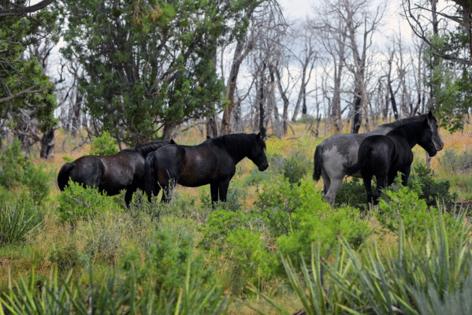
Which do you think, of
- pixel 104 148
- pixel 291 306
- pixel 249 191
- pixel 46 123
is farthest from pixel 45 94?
pixel 291 306

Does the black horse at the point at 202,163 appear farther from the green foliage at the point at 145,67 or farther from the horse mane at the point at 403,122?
the green foliage at the point at 145,67

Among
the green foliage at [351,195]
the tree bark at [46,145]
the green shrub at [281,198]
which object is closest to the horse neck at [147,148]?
the green foliage at [351,195]

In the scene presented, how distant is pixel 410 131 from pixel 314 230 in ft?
23.6

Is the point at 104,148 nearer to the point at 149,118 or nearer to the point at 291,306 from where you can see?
the point at 149,118

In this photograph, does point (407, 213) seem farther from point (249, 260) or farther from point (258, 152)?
point (258, 152)

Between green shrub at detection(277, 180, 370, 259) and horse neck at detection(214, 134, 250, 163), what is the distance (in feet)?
17.6

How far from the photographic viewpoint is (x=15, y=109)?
1427 centimetres

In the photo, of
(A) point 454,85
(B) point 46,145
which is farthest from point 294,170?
(B) point 46,145

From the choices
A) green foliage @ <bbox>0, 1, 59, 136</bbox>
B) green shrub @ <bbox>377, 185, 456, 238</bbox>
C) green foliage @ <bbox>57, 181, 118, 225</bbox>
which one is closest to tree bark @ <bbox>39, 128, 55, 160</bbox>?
green foliage @ <bbox>0, 1, 59, 136</bbox>

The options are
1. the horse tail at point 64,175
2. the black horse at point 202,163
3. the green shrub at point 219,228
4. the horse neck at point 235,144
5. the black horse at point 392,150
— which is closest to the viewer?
the green shrub at point 219,228

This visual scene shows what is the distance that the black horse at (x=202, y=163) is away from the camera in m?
11.4

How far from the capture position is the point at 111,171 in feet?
37.1

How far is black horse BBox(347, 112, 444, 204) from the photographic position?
35.9 ft

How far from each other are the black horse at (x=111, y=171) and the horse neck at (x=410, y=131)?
4372mm
